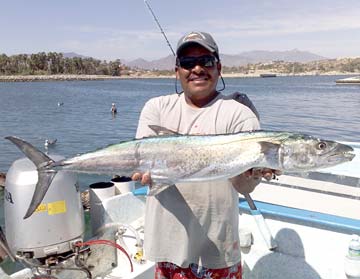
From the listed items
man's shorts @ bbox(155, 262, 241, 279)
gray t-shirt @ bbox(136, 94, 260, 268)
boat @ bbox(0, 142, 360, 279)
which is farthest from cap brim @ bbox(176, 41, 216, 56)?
boat @ bbox(0, 142, 360, 279)

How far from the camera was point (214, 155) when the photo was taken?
270 cm

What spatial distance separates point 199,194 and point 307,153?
74cm

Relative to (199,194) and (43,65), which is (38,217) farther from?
(43,65)

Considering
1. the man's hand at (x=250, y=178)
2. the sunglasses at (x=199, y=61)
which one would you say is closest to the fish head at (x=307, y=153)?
the man's hand at (x=250, y=178)

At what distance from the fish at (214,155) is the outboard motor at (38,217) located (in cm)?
140

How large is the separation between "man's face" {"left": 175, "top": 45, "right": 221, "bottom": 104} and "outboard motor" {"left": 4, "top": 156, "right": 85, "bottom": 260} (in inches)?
80.1

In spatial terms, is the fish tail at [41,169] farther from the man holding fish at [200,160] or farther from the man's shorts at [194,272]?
the man's shorts at [194,272]

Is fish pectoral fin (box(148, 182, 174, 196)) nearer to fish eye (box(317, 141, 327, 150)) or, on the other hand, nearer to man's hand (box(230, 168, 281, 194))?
man's hand (box(230, 168, 281, 194))

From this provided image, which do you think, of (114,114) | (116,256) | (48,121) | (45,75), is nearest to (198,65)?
(116,256)

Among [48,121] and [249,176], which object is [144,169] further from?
[48,121]

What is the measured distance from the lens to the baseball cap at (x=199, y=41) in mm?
2758

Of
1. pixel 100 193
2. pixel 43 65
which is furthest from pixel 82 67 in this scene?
pixel 100 193

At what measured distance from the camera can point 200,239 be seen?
279cm

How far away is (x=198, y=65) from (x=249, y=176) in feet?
2.62
